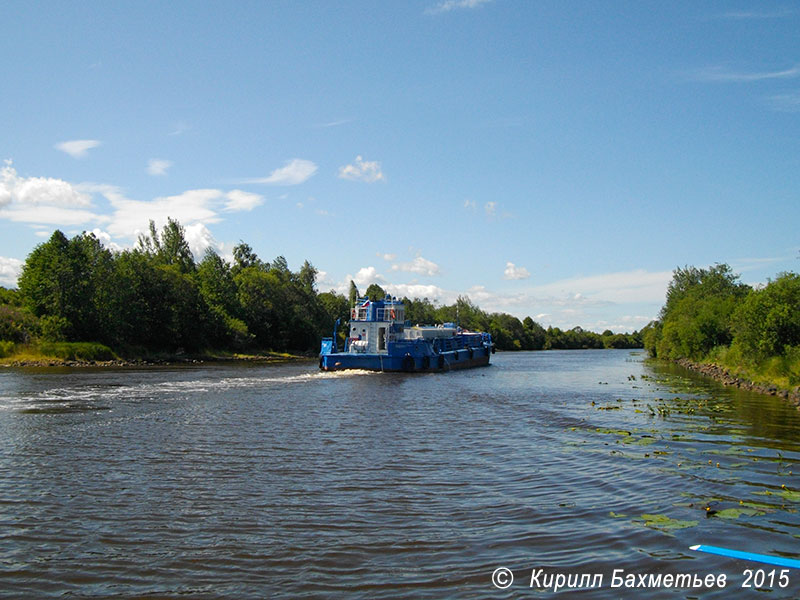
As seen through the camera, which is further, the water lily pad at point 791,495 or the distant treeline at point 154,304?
the distant treeline at point 154,304

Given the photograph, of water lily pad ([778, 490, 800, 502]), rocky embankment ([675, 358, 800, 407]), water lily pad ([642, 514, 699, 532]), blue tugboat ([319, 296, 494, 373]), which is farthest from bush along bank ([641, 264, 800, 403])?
blue tugboat ([319, 296, 494, 373])

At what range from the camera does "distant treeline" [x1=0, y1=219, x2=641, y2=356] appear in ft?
207

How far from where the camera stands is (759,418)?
24.0 meters

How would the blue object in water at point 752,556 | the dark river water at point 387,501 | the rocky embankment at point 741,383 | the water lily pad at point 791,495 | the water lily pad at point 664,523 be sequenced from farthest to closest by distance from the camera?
1. the rocky embankment at point 741,383
2. the water lily pad at point 791,495
3. the water lily pad at point 664,523
4. the blue object in water at point 752,556
5. the dark river water at point 387,501

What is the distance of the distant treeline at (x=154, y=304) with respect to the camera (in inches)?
2487

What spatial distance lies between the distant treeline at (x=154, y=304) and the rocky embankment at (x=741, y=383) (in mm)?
33504

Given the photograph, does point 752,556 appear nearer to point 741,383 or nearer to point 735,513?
point 735,513

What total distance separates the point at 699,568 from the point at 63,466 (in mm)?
14629

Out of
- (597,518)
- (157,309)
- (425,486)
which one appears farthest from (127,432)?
(157,309)

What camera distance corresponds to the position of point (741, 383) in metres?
37.6

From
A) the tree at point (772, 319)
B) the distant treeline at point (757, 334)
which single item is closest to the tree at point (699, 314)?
the distant treeline at point (757, 334)

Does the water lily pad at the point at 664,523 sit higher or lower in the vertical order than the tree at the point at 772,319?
lower

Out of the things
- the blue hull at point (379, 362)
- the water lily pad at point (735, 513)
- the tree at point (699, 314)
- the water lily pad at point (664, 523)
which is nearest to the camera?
the water lily pad at point (664, 523)

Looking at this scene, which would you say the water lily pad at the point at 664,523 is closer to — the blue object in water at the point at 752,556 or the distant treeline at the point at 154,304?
the blue object in water at the point at 752,556
